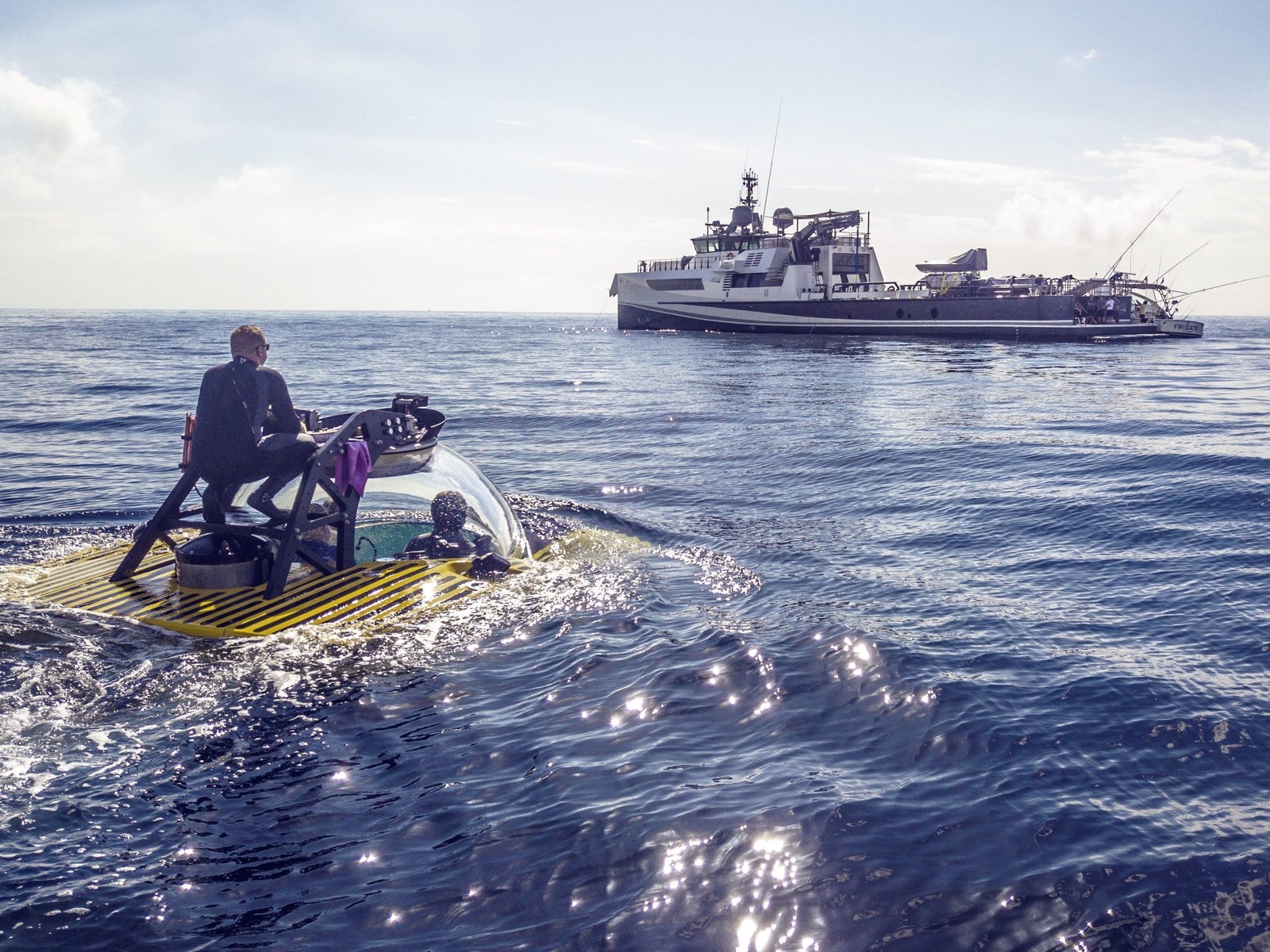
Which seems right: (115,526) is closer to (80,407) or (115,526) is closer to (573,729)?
(573,729)

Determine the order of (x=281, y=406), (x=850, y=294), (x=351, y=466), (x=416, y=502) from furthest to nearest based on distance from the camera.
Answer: (x=850, y=294) < (x=416, y=502) < (x=351, y=466) < (x=281, y=406)

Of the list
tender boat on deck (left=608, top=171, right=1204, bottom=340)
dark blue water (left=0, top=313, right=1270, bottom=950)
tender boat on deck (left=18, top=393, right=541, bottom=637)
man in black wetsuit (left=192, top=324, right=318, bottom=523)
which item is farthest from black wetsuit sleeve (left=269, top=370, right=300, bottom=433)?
tender boat on deck (left=608, top=171, right=1204, bottom=340)

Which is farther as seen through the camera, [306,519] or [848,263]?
[848,263]

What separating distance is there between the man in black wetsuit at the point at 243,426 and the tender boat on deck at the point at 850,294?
55443mm

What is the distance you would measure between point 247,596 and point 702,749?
3.99 m

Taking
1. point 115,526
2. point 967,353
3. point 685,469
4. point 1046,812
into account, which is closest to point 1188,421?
point 685,469

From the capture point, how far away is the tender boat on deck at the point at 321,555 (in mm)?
7176

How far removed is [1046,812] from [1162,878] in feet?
2.13

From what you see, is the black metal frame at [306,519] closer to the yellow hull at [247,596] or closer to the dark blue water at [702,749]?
the yellow hull at [247,596]

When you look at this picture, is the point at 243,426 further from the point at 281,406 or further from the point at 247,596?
the point at 247,596

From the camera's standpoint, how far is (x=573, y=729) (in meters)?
5.83

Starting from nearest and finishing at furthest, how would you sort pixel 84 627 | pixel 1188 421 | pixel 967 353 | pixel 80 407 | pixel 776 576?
1. pixel 84 627
2. pixel 776 576
3. pixel 1188 421
4. pixel 80 407
5. pixel 967 353

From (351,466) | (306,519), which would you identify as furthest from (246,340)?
(306,519)

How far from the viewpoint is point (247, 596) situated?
7.34m
